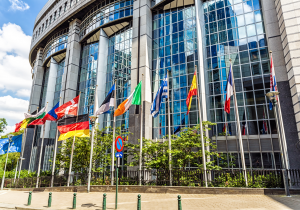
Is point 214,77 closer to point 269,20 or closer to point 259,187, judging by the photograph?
point 269,20

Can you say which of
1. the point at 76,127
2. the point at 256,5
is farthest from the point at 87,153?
the point at 256,5

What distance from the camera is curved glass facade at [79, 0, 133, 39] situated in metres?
32.4

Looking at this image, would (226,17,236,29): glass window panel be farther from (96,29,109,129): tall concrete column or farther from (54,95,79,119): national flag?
(54,95,79,119): national flag

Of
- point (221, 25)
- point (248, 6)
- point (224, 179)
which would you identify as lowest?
point (224, 179)

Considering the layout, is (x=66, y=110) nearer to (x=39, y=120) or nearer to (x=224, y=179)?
(x=39, y=120)

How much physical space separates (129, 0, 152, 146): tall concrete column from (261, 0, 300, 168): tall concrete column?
563 inches

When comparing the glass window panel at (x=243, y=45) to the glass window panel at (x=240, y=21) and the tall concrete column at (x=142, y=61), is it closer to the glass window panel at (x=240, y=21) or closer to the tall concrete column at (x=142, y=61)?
the glass window panel at (x=240, y=21)

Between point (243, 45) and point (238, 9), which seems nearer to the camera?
point (243, 45)

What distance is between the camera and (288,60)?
18969 mm

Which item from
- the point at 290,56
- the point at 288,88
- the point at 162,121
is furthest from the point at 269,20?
the point at 162,121

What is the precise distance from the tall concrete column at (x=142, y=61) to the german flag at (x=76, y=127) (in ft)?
28.5

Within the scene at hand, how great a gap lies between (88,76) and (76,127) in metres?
22.4

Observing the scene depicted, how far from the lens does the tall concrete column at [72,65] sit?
37.8 m

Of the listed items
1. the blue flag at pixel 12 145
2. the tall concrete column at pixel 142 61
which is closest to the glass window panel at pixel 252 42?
the tall concrete column at pixel 142 61
